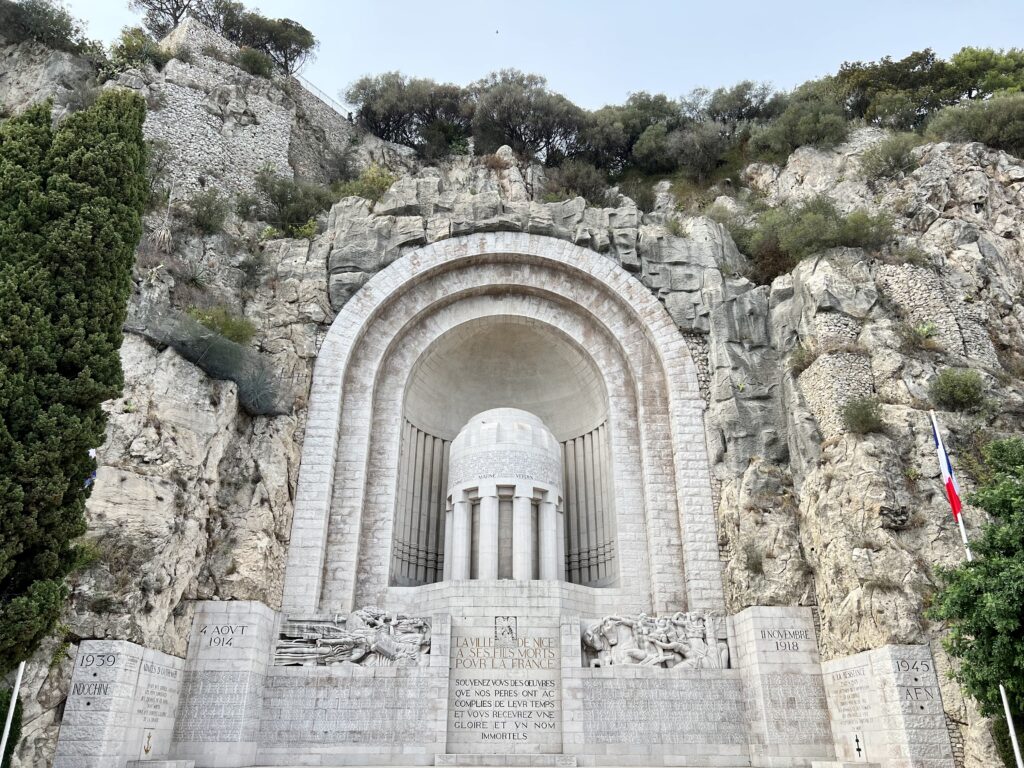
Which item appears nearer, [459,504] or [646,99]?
[459,504]

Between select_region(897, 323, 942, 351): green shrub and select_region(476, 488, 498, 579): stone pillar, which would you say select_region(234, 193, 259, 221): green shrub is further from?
select_region(897, 323, 942, 351): green shrub

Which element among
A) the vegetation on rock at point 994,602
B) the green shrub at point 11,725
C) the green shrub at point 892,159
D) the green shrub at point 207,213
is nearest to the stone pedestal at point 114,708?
the green shrub at point 11,725

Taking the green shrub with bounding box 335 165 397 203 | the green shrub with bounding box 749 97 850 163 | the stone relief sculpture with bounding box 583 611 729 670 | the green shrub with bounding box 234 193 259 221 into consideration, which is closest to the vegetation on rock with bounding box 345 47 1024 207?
the green shrub with bounding box 749 97 850 163

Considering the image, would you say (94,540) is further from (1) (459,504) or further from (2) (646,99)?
(2) (646,99)

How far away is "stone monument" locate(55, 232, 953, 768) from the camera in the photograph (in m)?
12.1

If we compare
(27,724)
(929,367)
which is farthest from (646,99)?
(27,724)

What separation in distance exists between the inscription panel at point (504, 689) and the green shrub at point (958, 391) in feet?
28.1

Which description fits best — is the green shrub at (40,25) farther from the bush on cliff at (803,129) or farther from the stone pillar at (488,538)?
the bush on cliff at (803,129)

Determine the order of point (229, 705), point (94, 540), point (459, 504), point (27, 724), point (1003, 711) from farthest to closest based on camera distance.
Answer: point (459, 504) → point (229, 705) → point (94, 540) → point (27, 724) → point (1003, 711)

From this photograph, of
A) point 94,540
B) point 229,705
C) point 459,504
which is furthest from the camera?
point 459,504

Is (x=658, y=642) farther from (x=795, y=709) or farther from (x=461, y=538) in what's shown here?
(x=461, y=538)

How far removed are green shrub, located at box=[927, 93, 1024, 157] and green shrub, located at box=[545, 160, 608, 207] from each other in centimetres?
1028

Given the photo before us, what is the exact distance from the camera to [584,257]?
18219mm

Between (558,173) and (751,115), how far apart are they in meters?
8.56
